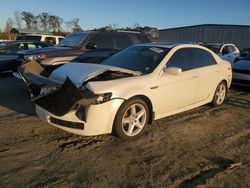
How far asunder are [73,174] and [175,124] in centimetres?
269

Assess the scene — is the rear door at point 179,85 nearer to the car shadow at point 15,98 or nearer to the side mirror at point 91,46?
the car shadow at point 15,98

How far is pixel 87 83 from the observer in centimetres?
457

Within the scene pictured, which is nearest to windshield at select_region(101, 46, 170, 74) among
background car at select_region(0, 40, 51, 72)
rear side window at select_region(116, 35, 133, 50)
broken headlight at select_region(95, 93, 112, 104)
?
broken headlight at select_region(95, 93, 112, 104)

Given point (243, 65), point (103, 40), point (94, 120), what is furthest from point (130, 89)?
point (243, 65)

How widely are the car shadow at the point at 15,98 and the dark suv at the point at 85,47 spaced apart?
0.98m

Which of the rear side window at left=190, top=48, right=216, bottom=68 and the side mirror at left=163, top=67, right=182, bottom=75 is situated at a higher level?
the rear side window at left=190, top=48, right=216, bottom=68

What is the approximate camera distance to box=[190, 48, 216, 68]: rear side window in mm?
6168

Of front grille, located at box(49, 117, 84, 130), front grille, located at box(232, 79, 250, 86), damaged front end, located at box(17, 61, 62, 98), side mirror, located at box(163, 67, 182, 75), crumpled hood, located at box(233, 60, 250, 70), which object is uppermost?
side mirror, located at box(163, 67, 182, 75)

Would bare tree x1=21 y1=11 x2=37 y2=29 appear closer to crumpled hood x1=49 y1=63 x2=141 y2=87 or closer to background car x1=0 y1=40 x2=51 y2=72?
background car x1=0 y1=40 x2=51 y2=72

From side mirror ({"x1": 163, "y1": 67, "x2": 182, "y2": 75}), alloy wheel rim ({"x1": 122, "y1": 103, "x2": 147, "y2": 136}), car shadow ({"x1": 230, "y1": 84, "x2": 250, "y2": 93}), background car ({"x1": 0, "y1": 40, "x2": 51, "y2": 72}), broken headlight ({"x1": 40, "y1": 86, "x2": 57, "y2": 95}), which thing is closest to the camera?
broken headlight ({"x1": 40, "y1": 86, "x2": 57, "y2": 95})

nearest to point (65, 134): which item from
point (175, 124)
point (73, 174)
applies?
point (73, 174)

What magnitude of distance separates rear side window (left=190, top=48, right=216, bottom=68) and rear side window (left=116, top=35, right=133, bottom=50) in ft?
13.7

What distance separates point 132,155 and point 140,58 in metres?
2.22

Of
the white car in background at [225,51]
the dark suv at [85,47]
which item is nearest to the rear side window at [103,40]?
the dark suv at [85,47]
